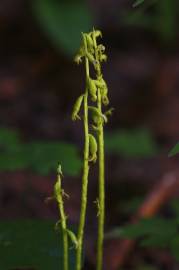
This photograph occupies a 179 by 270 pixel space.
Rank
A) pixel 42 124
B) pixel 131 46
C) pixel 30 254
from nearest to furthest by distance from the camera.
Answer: pixel 30 254 → pixel 42 124 → pixel 131 46

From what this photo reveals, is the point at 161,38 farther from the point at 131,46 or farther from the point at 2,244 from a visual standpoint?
the point at 2,244

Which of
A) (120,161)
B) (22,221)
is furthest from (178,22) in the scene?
(22,221)

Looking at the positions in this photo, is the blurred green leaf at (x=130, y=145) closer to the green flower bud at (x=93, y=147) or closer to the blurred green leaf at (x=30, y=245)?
the blurred green leaf at (x=30, y=245)

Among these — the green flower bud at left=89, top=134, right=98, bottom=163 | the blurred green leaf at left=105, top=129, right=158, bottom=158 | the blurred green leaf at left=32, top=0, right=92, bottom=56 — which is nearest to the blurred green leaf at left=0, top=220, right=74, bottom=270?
the green flower bud at left=89, top=134, right=98, bottom=163

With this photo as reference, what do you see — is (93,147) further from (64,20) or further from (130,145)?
(64,20)

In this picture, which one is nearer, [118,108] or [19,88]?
[118,108]

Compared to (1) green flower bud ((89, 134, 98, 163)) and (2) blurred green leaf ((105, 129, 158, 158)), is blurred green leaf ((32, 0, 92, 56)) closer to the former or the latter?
(2) blurred green leaf ((105, 129, 158, 158))
